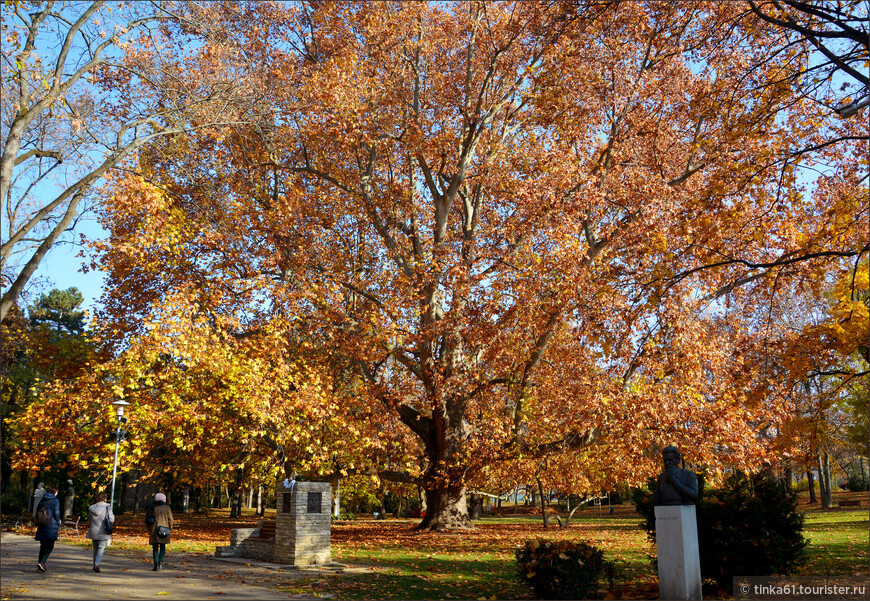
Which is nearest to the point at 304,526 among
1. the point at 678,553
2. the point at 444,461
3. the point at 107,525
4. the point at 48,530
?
the point at 107,525

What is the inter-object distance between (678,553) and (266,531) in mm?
10455

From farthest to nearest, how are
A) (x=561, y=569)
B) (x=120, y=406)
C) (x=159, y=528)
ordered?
(x=120, y=406) < (x=159, y=528) < (x=561, y=569)

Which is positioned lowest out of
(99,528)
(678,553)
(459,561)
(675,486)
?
(459,561)

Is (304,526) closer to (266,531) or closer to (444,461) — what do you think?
(266,531)

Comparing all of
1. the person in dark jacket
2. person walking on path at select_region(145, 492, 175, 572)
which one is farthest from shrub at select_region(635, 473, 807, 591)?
the person in dark jacket

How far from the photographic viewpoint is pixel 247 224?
71.2 feet

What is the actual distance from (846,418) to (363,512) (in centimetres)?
3776

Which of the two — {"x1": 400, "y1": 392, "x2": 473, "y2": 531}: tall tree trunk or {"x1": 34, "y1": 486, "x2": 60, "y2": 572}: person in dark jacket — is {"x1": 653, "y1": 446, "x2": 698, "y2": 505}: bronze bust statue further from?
{"x1": 34, "y1": 486, "x2": 60, "y2": 572}: person in dark jacket

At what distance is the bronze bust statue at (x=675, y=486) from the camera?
875cm

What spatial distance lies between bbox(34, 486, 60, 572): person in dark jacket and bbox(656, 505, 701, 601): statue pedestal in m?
11.1

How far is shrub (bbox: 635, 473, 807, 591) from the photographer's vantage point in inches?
364

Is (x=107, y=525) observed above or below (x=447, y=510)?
above

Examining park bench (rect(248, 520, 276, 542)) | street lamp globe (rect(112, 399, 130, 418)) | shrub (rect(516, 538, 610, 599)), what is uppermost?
street lamp globe (rect(112, 399, 130, 418))

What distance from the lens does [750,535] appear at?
30.6 feet
